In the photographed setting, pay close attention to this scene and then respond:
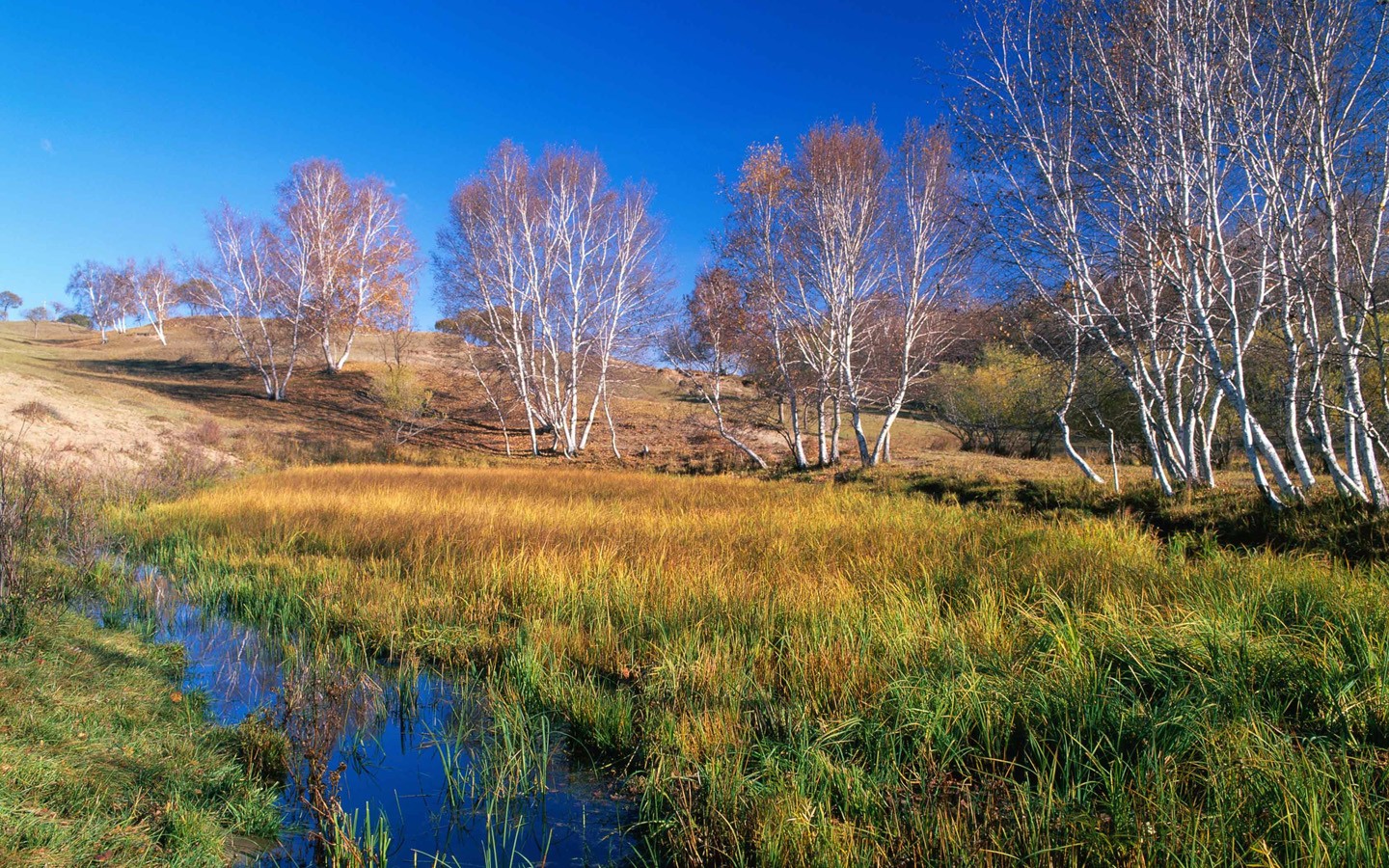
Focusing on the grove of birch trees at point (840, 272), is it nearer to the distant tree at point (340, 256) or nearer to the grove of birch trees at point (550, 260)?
the grove of birch trees at point (550, 260)

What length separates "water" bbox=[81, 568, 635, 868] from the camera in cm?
312

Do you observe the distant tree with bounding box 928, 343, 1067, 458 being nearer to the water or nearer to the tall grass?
the tall grass

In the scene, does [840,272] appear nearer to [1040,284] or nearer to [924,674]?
[1040,284]

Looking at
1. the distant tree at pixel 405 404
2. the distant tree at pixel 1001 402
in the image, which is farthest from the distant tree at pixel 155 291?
the distant tree at pixel 1001 402

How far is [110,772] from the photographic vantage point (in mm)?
3176

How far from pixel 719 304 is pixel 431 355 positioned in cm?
3411

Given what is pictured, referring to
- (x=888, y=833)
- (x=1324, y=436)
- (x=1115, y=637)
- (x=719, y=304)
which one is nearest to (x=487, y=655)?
(x=888, y=833)

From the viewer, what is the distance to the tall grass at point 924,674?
2.54m

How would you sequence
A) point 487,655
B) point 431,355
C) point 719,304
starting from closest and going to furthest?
point 487,655 < point 719,304 < point 431,355

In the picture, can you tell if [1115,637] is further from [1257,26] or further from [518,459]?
[518,459]

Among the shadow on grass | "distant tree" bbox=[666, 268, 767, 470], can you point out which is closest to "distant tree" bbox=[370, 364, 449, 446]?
"distant tree" bbox=[666, 268, 767, 470]

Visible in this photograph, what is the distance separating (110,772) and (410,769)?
4.53ft

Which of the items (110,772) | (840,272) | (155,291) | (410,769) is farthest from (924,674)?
(155,291)

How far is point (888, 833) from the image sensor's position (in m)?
2.67
